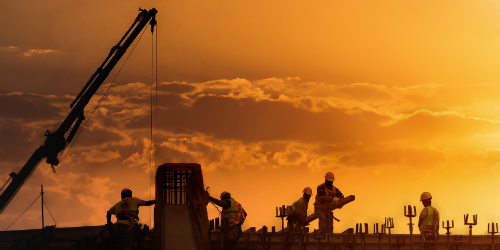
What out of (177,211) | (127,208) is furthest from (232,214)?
(127,208)

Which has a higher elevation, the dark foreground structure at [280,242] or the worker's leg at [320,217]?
the worker's leg at [320,217]

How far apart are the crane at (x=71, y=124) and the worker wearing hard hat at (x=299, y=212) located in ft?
54.9

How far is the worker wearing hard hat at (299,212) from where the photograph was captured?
25391 millimetres

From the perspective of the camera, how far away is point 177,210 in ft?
73.1

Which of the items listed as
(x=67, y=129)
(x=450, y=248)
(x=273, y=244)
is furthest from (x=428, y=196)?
(x=67, y=129)

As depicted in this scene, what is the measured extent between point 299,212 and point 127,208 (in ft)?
22.7

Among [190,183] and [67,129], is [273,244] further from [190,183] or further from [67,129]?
[67,129]

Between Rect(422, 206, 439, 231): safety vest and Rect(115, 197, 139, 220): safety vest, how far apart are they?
32.4 feet

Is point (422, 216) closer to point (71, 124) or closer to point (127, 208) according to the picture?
point (127, 208)

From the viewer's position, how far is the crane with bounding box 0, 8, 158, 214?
121 feet

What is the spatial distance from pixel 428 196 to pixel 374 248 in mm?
2911

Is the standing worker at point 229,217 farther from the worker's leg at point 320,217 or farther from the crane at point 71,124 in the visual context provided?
the crane at point 71,124

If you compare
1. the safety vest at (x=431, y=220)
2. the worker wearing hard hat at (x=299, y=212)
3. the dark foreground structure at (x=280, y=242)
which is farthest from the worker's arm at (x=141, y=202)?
the safety vest at (x=431, y=220)

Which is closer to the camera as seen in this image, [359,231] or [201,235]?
[201,235]
